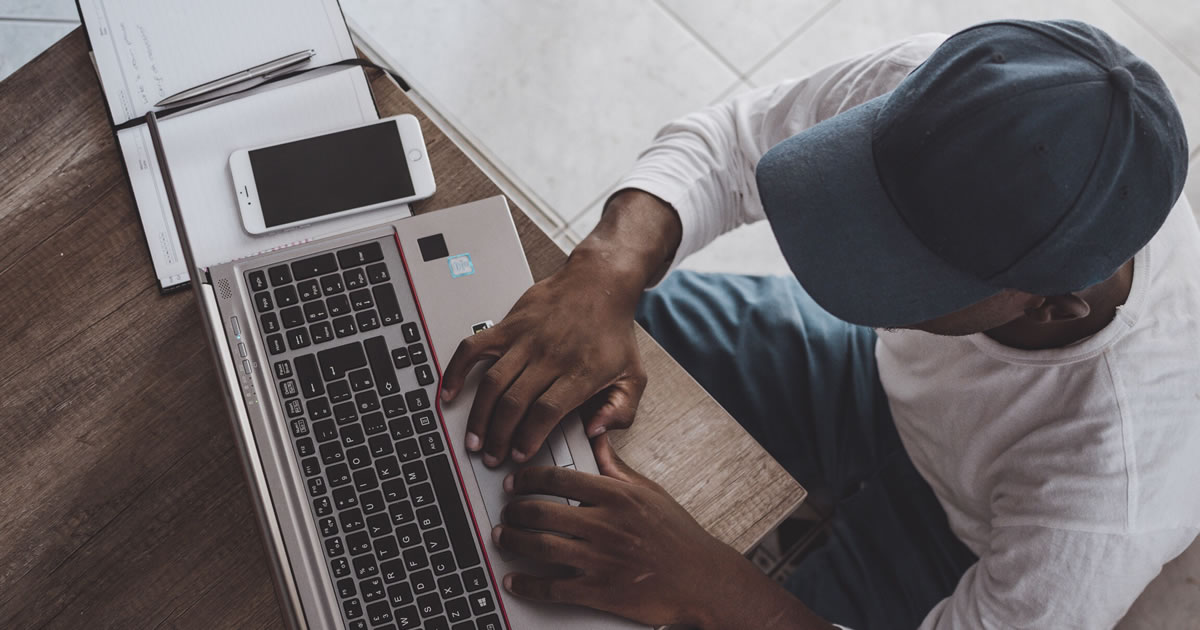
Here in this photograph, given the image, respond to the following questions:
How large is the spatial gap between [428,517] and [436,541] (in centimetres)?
2

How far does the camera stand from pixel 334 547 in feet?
2.44

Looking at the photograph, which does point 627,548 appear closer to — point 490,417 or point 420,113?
point 490,417

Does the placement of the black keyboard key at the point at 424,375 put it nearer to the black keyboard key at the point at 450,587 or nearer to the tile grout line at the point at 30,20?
the black keyboard key at the point at 450,587

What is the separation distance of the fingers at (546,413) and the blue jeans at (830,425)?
1.07 ft

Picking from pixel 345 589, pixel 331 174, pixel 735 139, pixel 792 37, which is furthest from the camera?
pixel 792 37

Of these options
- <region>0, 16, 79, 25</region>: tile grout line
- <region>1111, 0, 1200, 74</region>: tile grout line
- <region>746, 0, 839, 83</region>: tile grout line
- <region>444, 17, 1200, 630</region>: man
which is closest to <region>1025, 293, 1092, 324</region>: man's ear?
<region>444, 17, 1200, 630</region>: man

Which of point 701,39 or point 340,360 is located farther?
point 701,39

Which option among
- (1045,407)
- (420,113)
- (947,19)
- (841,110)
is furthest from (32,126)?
(947,19)

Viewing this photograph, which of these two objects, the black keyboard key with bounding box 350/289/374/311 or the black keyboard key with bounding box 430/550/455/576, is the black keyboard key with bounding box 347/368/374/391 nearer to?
the black keyboard key with bounding box 350/289/374/311

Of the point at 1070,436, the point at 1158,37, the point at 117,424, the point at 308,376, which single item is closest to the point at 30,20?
the point at 117,424

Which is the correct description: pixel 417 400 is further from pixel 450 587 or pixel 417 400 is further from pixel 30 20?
pixel 30 20

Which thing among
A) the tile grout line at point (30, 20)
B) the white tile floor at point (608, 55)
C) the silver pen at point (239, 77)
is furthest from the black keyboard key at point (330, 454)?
the tile grout line at point (30, 20)

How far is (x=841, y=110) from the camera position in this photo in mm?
929

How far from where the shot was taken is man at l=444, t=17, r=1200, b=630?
64cm
